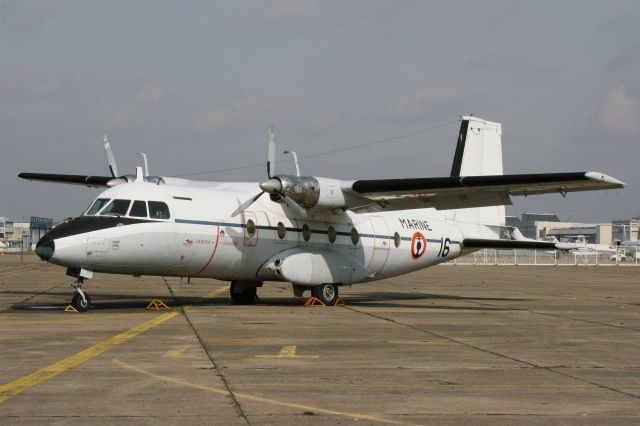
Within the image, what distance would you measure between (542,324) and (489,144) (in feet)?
42.2

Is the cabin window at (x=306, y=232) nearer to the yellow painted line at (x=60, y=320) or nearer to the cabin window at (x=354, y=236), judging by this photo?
the cabin window at (x=354, y=236)

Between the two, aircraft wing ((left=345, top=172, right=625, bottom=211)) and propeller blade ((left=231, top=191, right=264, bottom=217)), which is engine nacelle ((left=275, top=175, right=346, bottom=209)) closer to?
aircraft wing ((left=345, top=172, right=625, bottom=211))

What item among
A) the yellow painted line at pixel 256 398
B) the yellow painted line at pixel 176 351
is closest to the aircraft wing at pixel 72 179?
the yellow painted line at pixel 176 351

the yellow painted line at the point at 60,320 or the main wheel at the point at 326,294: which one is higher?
the main wheel at the point at 326,294

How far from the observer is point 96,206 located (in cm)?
2033

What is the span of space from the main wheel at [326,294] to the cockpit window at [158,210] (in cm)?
533

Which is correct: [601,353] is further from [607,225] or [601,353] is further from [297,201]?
[607,225]

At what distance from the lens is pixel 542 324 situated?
59.1 feet

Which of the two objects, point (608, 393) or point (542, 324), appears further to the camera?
point (542, 324)

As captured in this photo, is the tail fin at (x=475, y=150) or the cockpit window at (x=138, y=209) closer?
the cockpit window at (x=138, y=209)

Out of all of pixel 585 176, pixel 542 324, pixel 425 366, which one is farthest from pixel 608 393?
pixel 585 176

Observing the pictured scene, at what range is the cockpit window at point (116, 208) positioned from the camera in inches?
795

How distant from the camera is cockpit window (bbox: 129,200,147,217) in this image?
20453 mm

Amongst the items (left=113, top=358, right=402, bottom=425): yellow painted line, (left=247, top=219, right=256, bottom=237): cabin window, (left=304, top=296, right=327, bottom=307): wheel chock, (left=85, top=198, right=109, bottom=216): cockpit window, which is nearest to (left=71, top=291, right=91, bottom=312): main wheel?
(left=85, top=198, right=109, bottom=216): cockpit window
